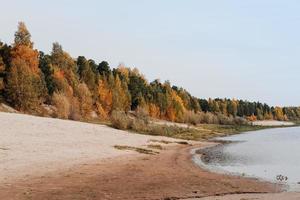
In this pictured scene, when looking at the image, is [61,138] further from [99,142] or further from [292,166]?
[292,166]

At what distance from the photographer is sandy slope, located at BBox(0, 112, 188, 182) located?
28.1m

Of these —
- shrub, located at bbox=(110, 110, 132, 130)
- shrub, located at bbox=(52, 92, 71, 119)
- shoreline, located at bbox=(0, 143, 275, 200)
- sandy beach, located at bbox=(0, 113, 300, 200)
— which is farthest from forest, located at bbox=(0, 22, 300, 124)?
shoreline, located at bbox=(0, 143, 275, 200)

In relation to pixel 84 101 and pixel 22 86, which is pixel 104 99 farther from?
pixel 22 86

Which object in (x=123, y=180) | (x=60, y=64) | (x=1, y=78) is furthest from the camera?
(x=60, y=64)

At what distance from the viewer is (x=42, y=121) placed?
54906mm

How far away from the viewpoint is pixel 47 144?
39531 mm

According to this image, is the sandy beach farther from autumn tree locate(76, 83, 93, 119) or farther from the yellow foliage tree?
the yellow foliage tree

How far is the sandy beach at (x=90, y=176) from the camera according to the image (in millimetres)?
20953

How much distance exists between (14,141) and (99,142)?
1294cm

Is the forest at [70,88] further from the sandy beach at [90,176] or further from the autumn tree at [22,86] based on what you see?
the sandy beach at [90,176]

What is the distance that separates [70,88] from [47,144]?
209 feet

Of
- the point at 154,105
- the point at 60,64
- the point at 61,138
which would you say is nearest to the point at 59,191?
the point at 61,138

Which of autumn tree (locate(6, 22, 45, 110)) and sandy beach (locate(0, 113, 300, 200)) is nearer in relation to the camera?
sandy beach (locate(0, 113, 300, 200))

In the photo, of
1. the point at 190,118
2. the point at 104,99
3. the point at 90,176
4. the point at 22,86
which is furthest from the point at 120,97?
the point at 90,176
